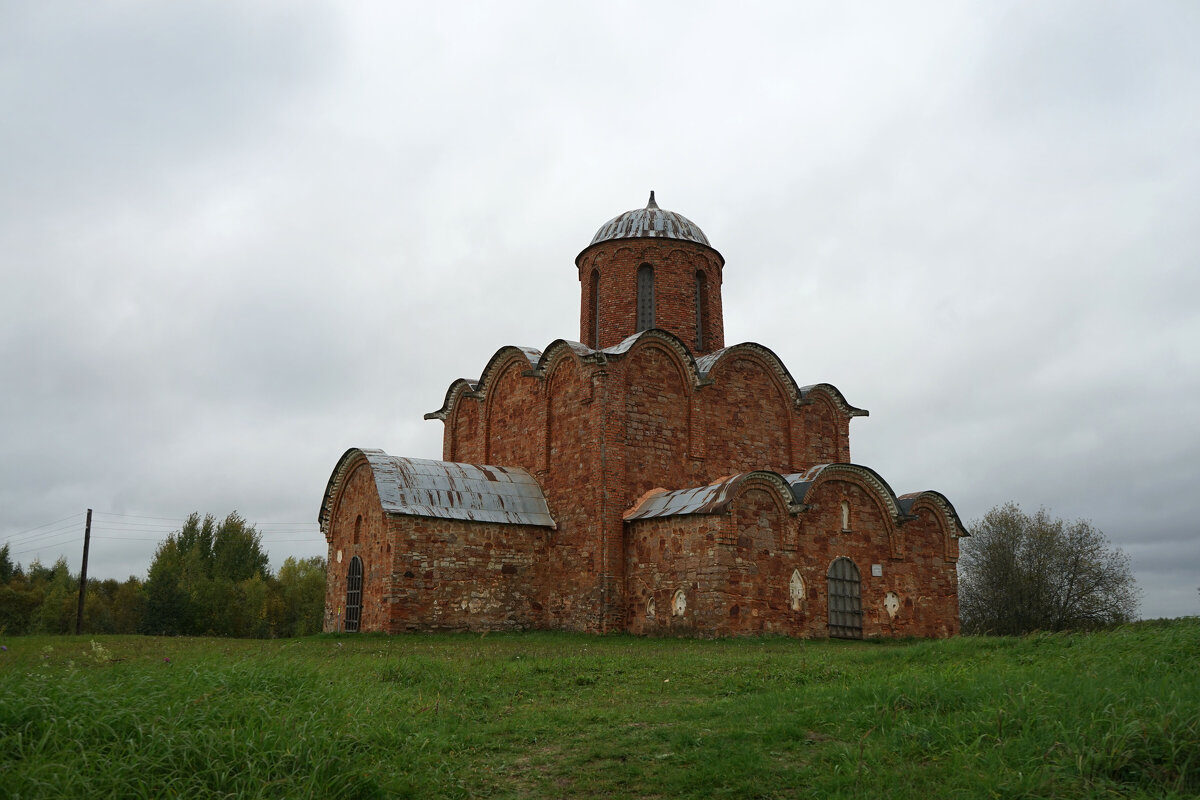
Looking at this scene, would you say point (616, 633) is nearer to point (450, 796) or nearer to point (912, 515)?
point (912, 515)

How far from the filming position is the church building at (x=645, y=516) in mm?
17641

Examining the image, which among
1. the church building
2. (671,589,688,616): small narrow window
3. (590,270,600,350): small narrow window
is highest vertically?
(590,270,600,350): small narrow window

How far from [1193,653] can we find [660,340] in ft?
44.8

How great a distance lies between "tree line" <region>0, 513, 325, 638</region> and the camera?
35.8m

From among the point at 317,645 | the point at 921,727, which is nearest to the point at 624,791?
the point at 921,727

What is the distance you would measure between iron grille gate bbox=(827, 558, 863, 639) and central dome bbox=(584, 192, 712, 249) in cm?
953

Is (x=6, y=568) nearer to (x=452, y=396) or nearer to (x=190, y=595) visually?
(x=190, y=595)


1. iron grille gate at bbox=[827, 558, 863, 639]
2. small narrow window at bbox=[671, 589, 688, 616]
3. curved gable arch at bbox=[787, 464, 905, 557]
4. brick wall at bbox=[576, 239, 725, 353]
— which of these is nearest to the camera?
small narrow window at bbox=[671, 589, 688, 616]

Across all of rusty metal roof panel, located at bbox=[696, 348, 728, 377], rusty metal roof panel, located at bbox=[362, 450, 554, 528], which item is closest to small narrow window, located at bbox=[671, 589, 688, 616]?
rusty metal roof panel, located at bbox=[362, 450, 554, 528]

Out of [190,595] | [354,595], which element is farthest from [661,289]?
[190,595]

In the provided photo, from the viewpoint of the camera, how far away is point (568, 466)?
20.2 metres

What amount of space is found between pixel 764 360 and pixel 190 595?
1071 inches

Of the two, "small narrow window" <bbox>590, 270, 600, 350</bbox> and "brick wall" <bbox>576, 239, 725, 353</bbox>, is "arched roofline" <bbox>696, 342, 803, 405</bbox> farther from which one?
"small narrow window" <bbox>590, 270, 600, 350</bbox>

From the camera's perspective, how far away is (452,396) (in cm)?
2441
